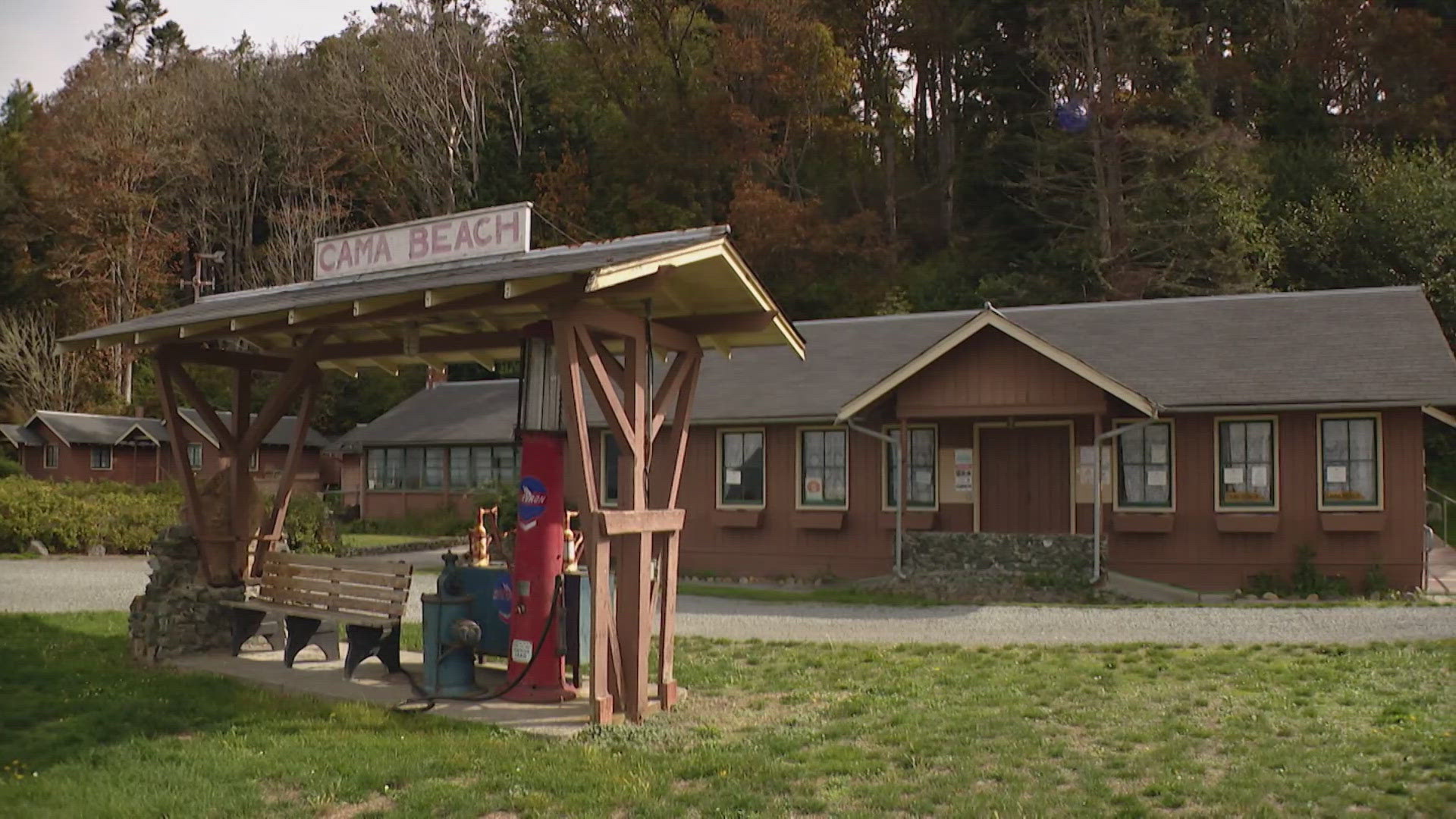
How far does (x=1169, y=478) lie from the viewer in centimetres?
2011

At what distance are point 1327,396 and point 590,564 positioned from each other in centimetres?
1397

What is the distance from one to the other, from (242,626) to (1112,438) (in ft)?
44.3

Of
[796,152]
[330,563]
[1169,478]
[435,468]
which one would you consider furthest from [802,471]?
[796,152]

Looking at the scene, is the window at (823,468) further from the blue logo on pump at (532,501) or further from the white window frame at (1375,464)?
the blue logo on pump at (532,501)

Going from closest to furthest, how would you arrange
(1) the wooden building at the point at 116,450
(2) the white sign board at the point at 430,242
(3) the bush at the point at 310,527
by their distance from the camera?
1. (2) the white sign board at the point at 430,242
2. (3) the bush at the point at 310,527
3. (1) the wooden building at the point at 116,450

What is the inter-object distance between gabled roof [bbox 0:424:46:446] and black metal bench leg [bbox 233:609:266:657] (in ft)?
120

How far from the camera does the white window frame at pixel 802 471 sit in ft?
72.3

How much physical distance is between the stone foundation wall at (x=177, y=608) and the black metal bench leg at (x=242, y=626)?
0.21 meters

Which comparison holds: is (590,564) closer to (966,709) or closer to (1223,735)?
(966,709)

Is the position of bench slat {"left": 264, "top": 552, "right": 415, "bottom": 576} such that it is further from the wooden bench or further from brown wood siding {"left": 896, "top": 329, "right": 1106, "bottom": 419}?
brown wood siding {"left": 896, "top": 329, "right": 1106, "bottom": 419}

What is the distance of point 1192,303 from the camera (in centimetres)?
2370

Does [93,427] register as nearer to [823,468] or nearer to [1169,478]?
[823,468]

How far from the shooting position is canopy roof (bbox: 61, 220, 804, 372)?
920 centimetres

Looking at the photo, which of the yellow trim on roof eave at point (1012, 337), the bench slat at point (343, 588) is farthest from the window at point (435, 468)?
the bench slat at point (343, 588)
